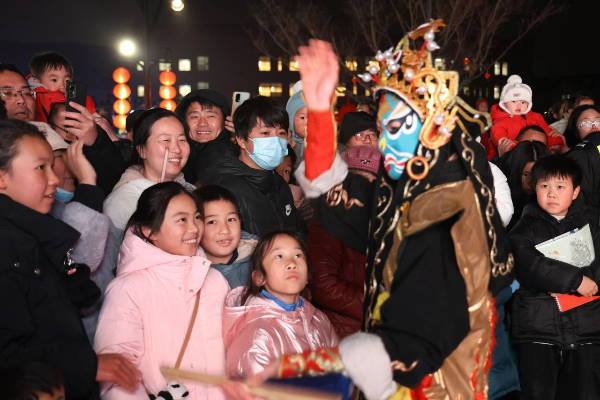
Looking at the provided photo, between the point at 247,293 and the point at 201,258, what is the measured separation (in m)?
0.37

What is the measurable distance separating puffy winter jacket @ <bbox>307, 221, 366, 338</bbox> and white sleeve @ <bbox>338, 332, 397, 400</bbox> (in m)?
1.67

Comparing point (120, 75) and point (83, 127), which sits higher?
point (120, 75)

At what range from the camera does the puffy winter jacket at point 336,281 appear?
4.12 m

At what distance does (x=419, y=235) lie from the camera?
8.56 feet

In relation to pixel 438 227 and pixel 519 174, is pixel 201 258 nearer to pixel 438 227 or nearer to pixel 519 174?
pixel 438 227

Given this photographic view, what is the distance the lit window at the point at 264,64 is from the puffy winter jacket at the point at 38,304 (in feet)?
202

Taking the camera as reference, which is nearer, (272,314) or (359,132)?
(272,314)

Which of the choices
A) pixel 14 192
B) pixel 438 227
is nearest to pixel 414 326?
pixel 438 227

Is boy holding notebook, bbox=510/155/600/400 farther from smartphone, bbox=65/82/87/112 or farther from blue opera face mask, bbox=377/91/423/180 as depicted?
smartphone, bbox=65/82/87/112

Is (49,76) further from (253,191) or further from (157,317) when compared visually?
(157,317)

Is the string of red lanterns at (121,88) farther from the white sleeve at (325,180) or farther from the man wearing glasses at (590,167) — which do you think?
the white sleeve at (325,180)

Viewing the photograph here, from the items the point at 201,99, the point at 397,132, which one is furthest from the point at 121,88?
the point at 397,132

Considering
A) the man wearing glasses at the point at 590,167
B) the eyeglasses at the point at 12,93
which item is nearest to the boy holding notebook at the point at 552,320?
the man wearing glasses at the point at 590,167

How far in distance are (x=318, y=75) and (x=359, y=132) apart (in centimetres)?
293
